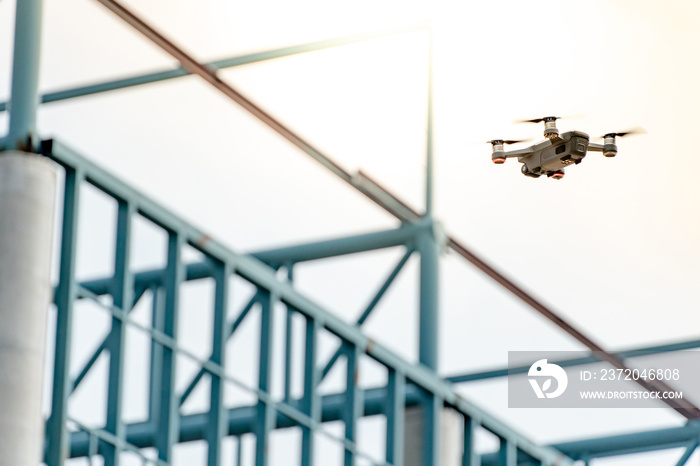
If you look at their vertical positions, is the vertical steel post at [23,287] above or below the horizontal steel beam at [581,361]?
below

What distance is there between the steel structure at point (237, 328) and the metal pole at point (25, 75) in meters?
0.02

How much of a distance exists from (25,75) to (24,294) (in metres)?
2.93

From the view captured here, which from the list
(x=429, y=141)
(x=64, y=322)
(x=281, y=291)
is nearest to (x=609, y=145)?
(x=429, y=141)

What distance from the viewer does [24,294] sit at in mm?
19422

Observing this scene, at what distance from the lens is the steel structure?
20.8m

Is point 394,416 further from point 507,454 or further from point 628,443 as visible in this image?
point 628,443

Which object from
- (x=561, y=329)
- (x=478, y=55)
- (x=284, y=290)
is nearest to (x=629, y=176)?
(x=478, y=55)

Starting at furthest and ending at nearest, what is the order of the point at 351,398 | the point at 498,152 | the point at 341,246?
1. the point at 498,152
2. the point at 341,246
3. the point at 351,398

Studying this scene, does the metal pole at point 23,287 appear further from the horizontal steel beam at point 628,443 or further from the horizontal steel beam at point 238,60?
the horizontal steel beam at point 628,443

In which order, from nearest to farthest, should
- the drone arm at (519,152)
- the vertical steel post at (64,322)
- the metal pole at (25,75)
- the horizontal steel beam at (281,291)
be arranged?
1. the vertical steel post at (64,322)
2. the metal pole at (25,75)
3. the horizontal steel beam at (281,291)
4. the drone arm at (519,152)

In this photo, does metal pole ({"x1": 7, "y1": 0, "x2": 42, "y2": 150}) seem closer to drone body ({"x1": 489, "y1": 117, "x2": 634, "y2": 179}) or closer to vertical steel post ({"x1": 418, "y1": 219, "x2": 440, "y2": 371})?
vertical steel post ({"x1": 418, "y1": 219, "x2": 440, "y2": 371})

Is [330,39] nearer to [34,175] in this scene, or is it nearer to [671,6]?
[34,175]

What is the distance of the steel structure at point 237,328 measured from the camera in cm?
2077

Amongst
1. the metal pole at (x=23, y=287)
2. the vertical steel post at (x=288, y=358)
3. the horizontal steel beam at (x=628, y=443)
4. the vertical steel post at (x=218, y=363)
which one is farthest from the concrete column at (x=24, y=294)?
the horizontal steel beam at (x=628, y=443)
